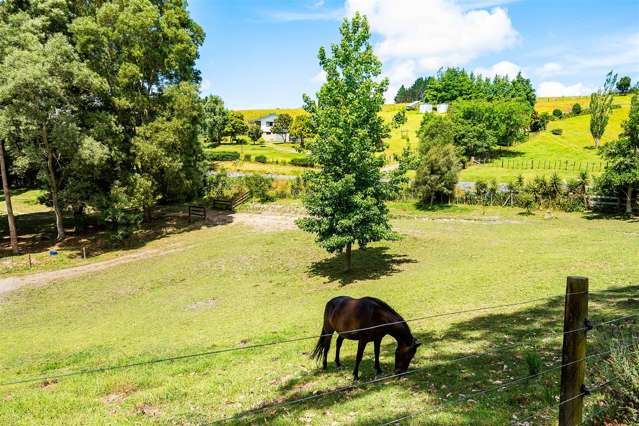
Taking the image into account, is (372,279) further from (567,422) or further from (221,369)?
(567,422)

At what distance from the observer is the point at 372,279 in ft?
76.4

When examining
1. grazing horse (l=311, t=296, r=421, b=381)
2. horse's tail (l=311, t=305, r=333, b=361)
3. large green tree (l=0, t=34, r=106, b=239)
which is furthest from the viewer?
large green tree (l=0, t=34, r=106, b=239)

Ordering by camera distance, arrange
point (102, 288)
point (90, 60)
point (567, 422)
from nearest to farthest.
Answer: point (567, 422) < point (102, 288) < point (90, 60)

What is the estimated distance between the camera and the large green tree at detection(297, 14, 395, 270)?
22.3 meters

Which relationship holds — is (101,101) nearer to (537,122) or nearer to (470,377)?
(470,377)

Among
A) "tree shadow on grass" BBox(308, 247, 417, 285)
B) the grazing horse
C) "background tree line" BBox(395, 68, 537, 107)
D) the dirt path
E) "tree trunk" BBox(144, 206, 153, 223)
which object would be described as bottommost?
the dirt path

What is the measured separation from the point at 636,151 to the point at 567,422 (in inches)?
1474

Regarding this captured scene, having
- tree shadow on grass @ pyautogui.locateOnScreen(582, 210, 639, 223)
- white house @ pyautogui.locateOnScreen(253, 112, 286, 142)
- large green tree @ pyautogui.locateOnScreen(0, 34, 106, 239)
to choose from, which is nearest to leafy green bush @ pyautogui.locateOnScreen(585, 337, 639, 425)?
tree shadow on grass @ pyautogui.locateOnScreen(582, 210, 639, 223)

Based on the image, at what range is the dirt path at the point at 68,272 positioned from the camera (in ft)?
91.4

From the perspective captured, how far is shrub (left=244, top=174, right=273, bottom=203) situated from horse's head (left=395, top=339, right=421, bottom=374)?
44.7m

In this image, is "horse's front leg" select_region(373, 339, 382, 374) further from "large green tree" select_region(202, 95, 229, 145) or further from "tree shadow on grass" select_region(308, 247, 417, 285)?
"large green tree" select_region(202, 95, 229, 145)

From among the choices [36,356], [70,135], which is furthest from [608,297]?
[70,135]

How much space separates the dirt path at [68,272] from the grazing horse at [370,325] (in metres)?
26.6

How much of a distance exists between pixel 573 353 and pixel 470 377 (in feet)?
13.3
